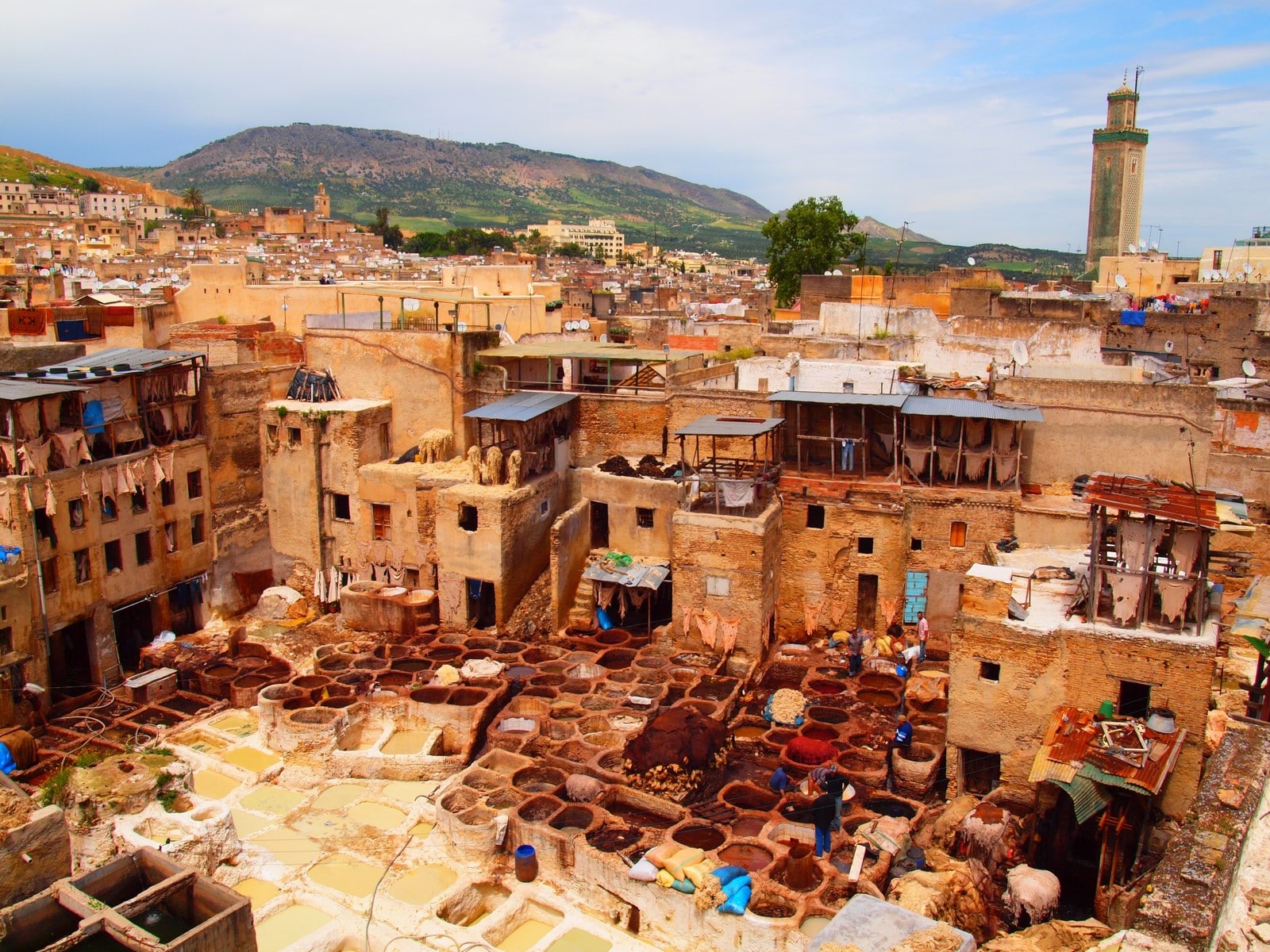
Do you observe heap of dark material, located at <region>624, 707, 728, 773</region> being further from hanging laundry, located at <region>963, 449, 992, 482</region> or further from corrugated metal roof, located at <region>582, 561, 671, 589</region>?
hanging laundry, located at <region>963, 449, 992, 482</region>

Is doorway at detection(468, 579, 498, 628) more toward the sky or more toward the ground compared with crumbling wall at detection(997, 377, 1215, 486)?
more toward the ground

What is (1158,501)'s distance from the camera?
1470 centimetres

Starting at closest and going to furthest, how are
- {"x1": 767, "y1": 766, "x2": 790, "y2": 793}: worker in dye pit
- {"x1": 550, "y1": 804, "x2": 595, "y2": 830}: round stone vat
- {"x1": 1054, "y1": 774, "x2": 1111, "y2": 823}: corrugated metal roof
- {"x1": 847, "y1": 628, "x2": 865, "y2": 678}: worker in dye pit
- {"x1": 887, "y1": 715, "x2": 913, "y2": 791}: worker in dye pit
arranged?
{"x1": 1054, "y1": 774, "x2": 1111, "y2": 823}: corrugated metal roof < {"x1": 550, "y1": 804, "x2": 595, "y2": 830}: round stone vat < {"x1": 767, "y1": 766, "x2": 790, "y2": 793}: worker in dye pit < {"x1": 887, "y1": 715, "x2": 913, "y2": 791}: worker in dye pit < {"x1": 847, "y1": 628, "x2": 865, "y2": 678}: worker in dye pit

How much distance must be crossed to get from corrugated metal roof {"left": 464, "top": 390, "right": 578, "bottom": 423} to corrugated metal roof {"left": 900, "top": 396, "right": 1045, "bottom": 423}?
311 inches

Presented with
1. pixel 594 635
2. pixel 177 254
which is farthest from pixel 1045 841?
pixel 177 254

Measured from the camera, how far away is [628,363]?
88.4ft

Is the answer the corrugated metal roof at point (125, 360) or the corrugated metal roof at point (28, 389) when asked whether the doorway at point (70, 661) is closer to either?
the corrugated metal roof at point (28, 389)

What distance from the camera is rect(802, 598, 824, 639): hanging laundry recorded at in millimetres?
21781

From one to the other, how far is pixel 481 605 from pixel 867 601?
28.0ft

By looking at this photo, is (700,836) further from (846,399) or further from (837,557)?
(846,399)

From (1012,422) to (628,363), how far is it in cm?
1013

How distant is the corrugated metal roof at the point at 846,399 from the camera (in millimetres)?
21359

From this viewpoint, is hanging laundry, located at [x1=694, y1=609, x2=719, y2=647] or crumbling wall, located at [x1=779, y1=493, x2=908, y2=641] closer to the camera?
hanging laundry, located at [x1=694, y1=609, x2=719, y2=647]

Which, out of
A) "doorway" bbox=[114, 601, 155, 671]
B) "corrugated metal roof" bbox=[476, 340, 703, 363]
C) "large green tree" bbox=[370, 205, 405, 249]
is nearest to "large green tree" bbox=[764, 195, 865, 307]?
"corrugated metal roof" bbox=[476, 340, 703, 363]
